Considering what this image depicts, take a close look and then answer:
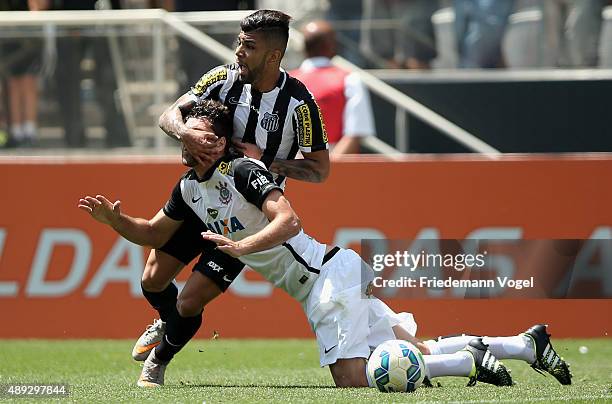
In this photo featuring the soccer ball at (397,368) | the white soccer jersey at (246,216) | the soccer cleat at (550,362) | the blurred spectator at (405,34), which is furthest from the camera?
the blurred spectator at (405,34)

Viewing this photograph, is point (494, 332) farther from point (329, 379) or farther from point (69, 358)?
point (69, 358)

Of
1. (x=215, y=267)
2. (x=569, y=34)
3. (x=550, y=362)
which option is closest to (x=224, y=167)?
(x=215, y=267)

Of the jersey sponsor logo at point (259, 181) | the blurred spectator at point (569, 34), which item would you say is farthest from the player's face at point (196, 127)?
the blurred spectator at point (569, 34)

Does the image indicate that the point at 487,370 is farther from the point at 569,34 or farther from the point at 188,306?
the point at 569,34

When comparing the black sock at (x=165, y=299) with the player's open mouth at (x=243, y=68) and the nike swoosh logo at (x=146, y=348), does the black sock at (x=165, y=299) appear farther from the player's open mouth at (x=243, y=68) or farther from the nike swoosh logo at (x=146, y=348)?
the player's open mouth at (x=243, y=68)

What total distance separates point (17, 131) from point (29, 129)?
4.5 inches

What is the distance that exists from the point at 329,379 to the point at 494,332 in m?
2.39

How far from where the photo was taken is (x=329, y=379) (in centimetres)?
793

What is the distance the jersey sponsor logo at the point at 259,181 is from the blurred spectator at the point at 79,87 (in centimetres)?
464

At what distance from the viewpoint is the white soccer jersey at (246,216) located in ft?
22.9

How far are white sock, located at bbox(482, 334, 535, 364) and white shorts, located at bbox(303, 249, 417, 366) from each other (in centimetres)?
59

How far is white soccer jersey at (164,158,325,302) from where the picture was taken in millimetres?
6988

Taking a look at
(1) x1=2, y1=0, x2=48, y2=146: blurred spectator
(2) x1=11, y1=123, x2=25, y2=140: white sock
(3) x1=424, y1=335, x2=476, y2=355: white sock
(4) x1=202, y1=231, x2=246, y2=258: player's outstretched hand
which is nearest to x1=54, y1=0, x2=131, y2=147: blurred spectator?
(1) x1=2, y1=0, x2=48, y2=146: blurred spectator

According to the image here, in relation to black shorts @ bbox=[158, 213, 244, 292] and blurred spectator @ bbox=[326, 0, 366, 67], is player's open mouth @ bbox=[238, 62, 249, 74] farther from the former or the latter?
blurred spectator @ bbox=[326, 0, 366, 67]
